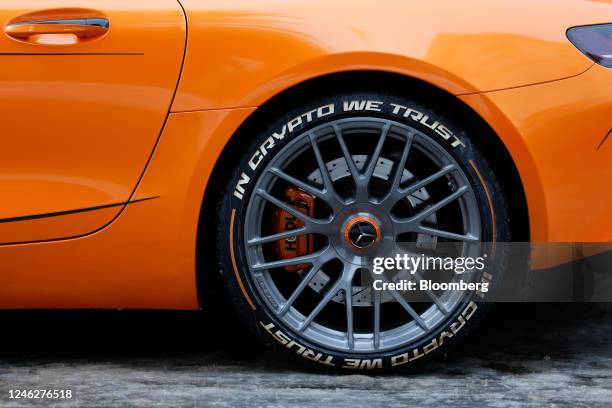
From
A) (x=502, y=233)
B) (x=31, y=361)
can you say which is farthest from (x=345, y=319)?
(x=31, y=361)

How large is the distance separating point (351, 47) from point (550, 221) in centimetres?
82

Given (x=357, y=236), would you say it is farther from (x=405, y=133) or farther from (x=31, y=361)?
(x=31, y=361)

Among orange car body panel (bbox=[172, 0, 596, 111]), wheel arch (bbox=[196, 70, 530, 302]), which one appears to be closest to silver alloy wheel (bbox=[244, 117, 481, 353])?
wheel arch (bbox=[196, 70, 530, 302])

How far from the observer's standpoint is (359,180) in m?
3.37

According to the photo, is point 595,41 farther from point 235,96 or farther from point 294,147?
point 235,96

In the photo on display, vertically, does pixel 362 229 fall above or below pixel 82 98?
below

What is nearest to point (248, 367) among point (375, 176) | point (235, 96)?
point (375, 176)

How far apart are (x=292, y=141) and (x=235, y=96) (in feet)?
0.78

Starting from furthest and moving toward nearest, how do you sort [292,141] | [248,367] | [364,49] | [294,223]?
[248,367] < [294,223] < [292,141] < [364,49]

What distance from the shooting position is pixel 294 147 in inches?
133

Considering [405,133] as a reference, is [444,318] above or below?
below

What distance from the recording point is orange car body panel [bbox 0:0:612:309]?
325 centimetres

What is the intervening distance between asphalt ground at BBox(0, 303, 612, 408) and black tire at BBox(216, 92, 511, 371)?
0.08 metres

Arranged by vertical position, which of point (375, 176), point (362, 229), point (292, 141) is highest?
point (292, 141)
